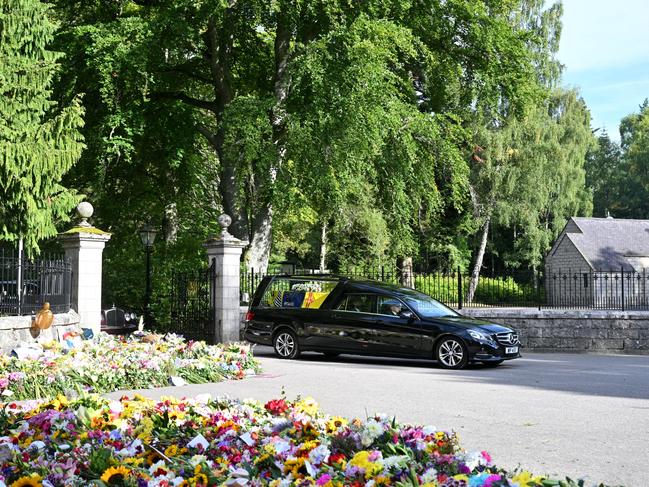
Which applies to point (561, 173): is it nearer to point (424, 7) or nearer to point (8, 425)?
point (424, 7)

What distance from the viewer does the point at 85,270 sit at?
53.1 ft

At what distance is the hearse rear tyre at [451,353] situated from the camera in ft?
48.7

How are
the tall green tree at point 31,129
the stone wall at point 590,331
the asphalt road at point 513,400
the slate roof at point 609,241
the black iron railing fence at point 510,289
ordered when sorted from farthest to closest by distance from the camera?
the slate roof at point 609,241 < the tall green tree at point 31,129 < the black iron railing fence at point 510,289 < the stone wall at point 590,331 < the asphalt road at point 513,400

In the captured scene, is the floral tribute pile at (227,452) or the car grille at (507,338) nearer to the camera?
the floral tribute pile at (227,452)

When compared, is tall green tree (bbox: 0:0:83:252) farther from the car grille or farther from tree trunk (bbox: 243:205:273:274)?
the car grille

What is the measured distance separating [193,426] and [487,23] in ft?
67.0

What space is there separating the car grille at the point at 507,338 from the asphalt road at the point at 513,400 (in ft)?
1.65

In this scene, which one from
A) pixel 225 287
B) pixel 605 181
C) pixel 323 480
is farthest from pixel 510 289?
pixel 605 181

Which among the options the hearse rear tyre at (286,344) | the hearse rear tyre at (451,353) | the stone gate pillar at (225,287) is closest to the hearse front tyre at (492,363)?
the hearse rear tyre at (451,353)

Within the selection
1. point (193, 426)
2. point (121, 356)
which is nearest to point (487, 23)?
point (121, 356)

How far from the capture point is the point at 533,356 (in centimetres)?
1811

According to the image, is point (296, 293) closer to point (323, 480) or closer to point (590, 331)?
point (590, 331)

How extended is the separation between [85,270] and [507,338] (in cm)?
850

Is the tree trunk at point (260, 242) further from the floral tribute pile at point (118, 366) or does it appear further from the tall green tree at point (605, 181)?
the tall green tree at point (605, 181)
